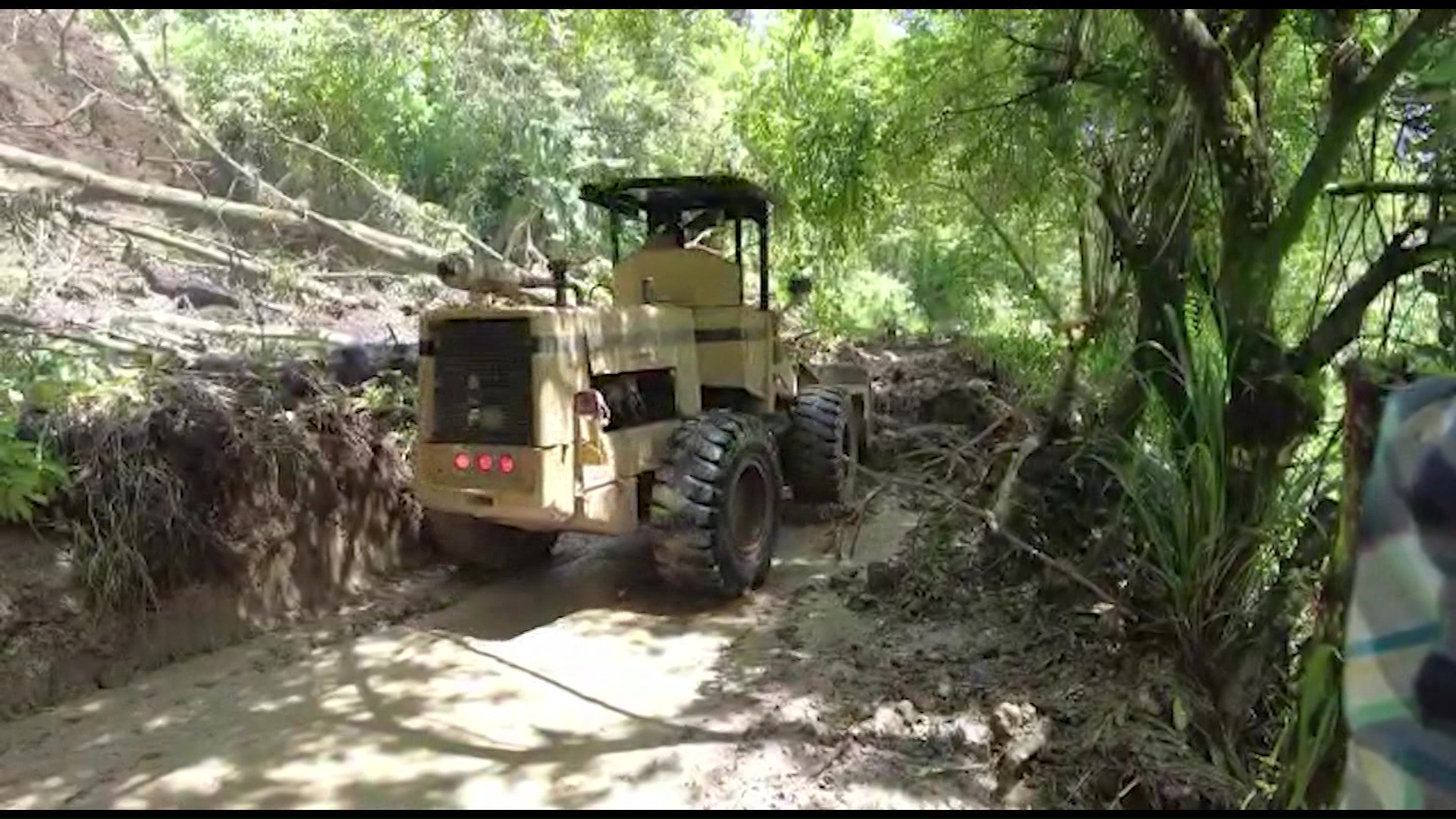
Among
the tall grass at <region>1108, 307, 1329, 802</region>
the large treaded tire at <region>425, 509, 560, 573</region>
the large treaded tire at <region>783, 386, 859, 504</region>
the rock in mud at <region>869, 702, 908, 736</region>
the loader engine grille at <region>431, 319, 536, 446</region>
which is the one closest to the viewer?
the tall grass at <region>1108, 307, 1329, 802</region>

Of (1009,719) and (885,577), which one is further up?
(885,577)

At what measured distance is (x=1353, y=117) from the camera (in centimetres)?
333

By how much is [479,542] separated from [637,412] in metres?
1.14

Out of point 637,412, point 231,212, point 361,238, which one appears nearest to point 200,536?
point 637,412

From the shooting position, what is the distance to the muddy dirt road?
3.19 metres

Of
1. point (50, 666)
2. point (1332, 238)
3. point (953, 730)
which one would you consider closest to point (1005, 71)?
point (1332, 238)

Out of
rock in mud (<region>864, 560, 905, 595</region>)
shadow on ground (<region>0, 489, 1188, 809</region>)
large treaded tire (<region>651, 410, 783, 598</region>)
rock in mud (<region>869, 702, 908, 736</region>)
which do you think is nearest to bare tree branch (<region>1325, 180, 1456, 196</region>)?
shadow on ground (<region>0, 489, 1188, 809</region>)

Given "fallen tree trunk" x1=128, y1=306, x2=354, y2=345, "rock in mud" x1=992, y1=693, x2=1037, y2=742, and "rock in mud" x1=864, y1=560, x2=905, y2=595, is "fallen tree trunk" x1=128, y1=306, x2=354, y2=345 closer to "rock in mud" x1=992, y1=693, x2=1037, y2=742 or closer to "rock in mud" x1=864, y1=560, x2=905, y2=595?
"rock in mud" x1=864, y1=560, x2=905, y2=595

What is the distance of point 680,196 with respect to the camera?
626 centimetres

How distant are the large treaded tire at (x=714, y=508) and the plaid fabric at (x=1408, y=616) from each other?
3553 millimetres

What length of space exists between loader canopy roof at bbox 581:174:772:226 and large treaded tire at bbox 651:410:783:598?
142cm

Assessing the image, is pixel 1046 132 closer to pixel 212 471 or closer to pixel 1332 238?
pixel 1332 238

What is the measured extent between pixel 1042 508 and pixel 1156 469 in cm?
106

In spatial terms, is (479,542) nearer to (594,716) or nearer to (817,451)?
(594,716)
